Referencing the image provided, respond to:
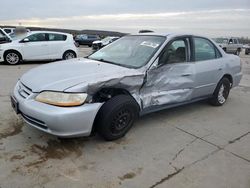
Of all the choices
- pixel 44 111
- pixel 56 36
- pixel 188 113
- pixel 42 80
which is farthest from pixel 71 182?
pixel 56 36

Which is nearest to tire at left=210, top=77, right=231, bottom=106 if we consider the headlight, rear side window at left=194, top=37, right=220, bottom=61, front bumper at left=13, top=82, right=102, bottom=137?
rear side window at left=194, top=37, right=220, bottom=61

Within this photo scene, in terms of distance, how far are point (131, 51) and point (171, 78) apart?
0.78 metres

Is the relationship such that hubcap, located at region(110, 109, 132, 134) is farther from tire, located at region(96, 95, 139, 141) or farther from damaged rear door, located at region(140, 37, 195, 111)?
damaged rear door, located at region(140, 37, 195, 111)

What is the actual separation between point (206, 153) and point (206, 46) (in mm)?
2399

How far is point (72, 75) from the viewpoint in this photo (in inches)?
142

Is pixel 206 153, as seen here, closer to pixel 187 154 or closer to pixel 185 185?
pixel 187 154

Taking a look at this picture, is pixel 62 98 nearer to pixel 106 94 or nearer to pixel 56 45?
pixel 106 94

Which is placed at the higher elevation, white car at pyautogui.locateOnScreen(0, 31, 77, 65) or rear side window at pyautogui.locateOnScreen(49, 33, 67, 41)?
rear side window at pyautogui.locateOnScreen(49, 33, 67, 41)

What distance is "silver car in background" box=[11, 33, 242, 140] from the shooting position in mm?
3291

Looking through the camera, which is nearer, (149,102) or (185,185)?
(185,185)

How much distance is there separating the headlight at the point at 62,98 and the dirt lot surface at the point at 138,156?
2.09 ft

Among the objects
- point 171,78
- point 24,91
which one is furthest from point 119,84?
point 24,91

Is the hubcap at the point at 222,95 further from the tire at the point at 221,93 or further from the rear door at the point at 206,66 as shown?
the rear door at the point at 206,66

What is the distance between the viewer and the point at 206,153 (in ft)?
11.9
